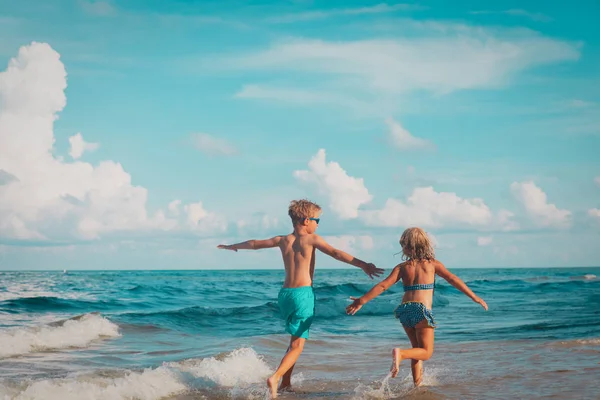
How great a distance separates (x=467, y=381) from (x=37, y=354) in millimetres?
7513

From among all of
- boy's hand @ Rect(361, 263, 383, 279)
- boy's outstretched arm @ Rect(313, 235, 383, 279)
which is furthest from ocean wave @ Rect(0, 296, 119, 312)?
boy's hand @ Rect(361, 263, 383, 279)

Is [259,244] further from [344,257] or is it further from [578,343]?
[578,343]

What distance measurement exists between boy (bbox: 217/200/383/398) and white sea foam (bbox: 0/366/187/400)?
160cm

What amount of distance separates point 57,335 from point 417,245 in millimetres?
8631

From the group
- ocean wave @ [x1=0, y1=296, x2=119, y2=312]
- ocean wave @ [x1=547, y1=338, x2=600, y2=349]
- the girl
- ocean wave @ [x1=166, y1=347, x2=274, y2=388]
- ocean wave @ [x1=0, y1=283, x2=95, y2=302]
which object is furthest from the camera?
ocean wave @ [x1=0, y1=283, x2=95, y2=302]

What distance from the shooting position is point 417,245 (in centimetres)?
671

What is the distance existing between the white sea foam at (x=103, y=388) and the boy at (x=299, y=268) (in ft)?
5.26

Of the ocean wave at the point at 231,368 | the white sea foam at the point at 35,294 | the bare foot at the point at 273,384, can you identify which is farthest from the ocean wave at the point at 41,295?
the bare foot at the point at 273,384

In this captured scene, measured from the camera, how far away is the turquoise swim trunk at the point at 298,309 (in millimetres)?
6719

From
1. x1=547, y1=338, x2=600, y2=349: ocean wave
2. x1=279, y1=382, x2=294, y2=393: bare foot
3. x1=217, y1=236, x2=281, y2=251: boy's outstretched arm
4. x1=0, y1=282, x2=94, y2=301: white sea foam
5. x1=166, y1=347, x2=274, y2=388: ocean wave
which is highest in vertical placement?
x1=217, y1=236, x2=281, y2=251: boy's outstretched arm

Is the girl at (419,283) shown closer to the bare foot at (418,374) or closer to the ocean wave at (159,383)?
the bare foot at (418,374)

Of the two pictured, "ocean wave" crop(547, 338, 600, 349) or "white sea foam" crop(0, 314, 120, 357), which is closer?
"ocean wave" crop(547, 338, 600, 349)

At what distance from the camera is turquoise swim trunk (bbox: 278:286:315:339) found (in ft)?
22.0

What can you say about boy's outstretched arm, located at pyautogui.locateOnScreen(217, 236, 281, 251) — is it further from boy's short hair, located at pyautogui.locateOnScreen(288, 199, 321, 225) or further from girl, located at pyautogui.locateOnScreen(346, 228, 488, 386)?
girl, located at pyautogui.locateOnScreen(346, 228, 488, 386)
